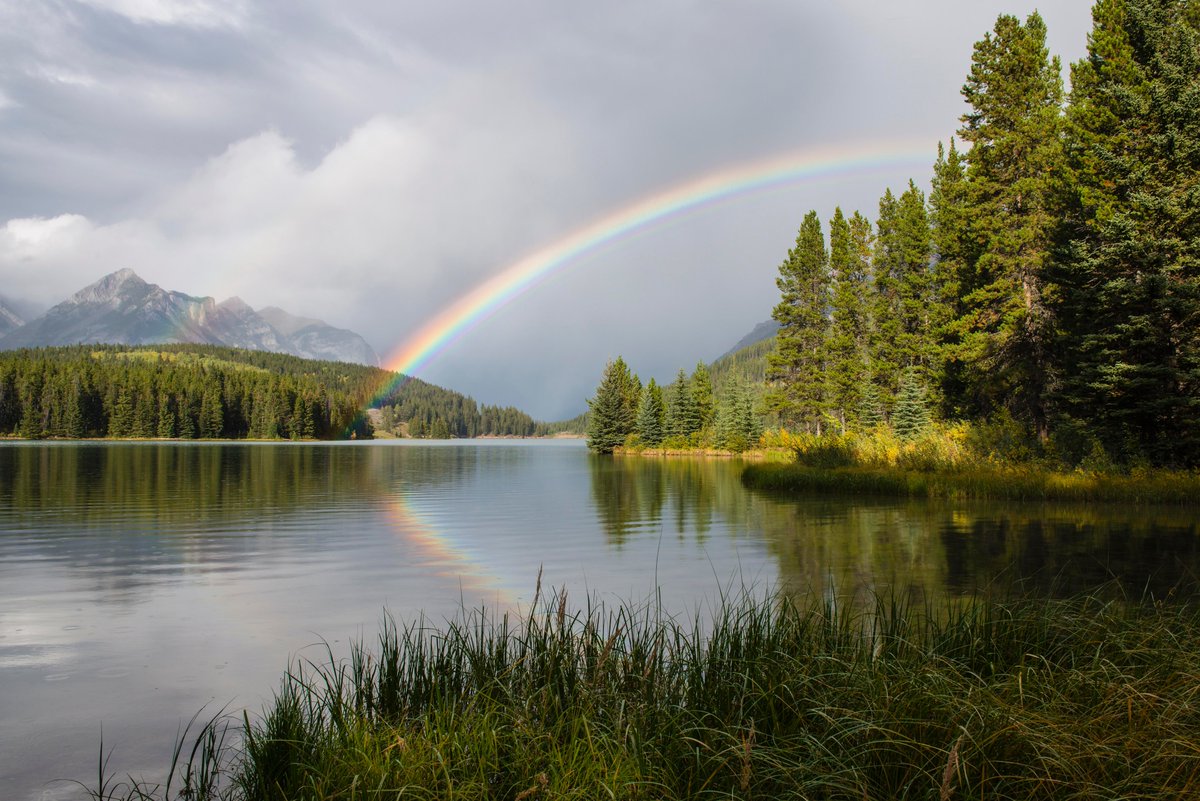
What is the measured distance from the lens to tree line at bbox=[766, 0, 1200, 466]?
2280 cm

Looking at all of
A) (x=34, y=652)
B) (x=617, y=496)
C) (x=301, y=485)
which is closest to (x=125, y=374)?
(x=301, y=485)

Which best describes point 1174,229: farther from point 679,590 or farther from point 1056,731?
point 1056,731

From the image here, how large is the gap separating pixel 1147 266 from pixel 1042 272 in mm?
5220

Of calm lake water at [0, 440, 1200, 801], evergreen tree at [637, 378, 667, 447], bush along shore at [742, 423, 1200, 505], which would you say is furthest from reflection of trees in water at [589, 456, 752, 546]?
evergreen tree at [637, 378, 667, 447]

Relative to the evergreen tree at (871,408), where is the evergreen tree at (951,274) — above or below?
above

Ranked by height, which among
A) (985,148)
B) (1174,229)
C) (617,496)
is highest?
(985,148)

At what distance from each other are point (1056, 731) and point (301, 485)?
37.4 meters

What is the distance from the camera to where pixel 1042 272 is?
2789cm

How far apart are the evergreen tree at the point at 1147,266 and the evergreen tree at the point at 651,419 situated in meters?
73.6

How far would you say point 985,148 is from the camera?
123ft

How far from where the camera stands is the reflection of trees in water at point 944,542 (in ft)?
40.6

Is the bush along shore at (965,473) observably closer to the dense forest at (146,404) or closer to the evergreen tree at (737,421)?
the evergreen tree at (737,421)

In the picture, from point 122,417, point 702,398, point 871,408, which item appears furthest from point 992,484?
point 122,417

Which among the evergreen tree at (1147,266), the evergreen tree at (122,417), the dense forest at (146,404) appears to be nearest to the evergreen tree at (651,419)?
the evergreen tree at (1147,266)
